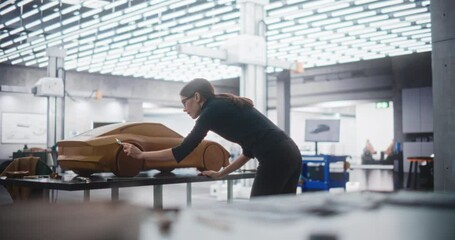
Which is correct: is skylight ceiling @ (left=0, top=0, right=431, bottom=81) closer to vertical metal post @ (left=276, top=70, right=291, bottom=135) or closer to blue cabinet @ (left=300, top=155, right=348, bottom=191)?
vertical metal post @ (left=276, top=70, right=291, bottom=135)

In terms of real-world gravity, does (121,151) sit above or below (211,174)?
above

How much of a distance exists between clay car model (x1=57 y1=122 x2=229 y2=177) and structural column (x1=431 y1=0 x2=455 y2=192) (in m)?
2.30

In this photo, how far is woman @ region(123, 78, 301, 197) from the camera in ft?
7.13

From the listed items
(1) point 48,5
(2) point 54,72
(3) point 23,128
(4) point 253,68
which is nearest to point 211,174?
(4) point 253,68

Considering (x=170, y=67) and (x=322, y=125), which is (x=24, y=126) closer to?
(x=170, y=67)

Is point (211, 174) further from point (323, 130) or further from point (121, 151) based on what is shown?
point (323, 130)

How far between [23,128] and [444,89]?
15408 mm

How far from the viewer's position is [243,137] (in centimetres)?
224

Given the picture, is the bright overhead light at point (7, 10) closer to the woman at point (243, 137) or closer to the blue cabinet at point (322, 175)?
the blue cabinet at point (322, 175)

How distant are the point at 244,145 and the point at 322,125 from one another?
247 inches

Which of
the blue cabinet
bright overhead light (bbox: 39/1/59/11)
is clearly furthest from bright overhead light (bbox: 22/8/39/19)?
the blue cabinet

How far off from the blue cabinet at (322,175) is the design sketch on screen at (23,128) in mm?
12041

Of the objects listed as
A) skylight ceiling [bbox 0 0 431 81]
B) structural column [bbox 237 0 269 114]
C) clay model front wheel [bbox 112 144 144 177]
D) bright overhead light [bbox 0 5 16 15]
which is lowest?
clay model front wheel [bbox 112 144 144 177]

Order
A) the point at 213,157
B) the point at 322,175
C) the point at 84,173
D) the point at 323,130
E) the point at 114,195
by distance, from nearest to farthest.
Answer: the point at 114,195 → the point at 84,173 → the point at 213,157 → the point at 322,175 → the point at 323,130
